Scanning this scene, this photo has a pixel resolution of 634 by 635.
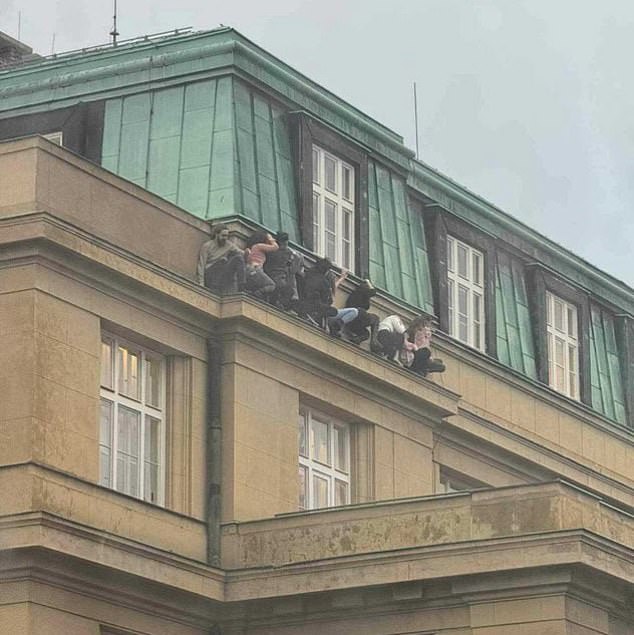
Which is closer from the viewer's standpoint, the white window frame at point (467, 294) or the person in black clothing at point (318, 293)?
the person in black clothing at point (318, 293)

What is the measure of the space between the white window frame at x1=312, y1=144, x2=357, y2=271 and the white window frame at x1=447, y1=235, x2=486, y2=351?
3.82 meters

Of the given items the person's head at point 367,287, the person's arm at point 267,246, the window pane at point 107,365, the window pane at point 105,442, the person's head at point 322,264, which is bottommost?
the window pane at point 105,442

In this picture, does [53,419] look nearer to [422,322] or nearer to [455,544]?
[455,544]

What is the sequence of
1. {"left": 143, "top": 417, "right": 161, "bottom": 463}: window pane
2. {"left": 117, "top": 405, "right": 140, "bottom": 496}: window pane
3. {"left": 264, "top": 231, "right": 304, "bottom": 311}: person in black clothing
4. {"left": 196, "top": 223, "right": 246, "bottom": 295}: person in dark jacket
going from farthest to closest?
1. {"left": 264, "top": 231, "right": 304, "bottom": 311}: person in black clothing
2. {"left": 196, "top": 223, "right": 246, "bottom": 295}: person in dark jacket
3. {"left": 143, "top": 417, "right": 161, "bottom": 463}: window pane
4. {"left": 117, "top": 405, "right": 140, "bottom": 496}: window pane

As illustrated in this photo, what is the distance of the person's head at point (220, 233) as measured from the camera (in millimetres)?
41406

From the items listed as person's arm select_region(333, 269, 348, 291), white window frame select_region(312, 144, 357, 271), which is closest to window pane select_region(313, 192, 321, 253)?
white window frame select_region(312, 144, 357, 271)

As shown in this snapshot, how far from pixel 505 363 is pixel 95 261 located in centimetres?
1463

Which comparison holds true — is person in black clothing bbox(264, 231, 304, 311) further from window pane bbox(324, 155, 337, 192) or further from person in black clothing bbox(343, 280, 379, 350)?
window pane bbox(324, 155, 337, 192)

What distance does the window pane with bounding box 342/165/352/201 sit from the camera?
46.2 meters

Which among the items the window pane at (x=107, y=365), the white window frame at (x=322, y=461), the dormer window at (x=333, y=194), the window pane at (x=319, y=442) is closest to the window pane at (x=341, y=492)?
the white window frame at (x=322, y=461)

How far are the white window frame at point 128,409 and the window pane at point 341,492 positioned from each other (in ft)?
14.4

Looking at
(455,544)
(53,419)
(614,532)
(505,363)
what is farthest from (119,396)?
(505,363)

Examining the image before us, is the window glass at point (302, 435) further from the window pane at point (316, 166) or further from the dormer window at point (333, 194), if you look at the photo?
the window pane at point (316, 166)

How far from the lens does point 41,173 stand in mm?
38406
